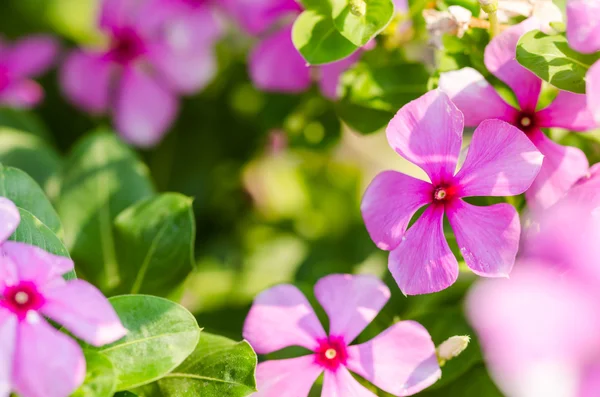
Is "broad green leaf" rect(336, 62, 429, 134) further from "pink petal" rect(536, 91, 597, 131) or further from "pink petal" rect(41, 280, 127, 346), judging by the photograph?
"pink petal" rect(41, 280, 127, 346)

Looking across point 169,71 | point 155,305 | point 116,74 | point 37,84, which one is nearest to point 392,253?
point 155,305

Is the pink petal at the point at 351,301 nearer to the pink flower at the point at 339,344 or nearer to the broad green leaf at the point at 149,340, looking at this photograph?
the pink flower at the point at 339,344

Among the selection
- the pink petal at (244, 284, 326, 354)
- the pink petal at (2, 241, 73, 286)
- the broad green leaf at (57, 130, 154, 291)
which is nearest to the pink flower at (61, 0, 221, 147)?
the broad green leaf at (57, 130, 154, 291)

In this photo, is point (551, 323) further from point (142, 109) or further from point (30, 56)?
point (30, 56)

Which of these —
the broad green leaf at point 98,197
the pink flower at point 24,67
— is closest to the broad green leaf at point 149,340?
the broad green leaf at point 98,197

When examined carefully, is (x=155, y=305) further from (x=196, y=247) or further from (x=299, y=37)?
(x=196, y=247)

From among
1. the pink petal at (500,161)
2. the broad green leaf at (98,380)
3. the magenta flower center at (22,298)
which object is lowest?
the broad green leaf at (98,380)
